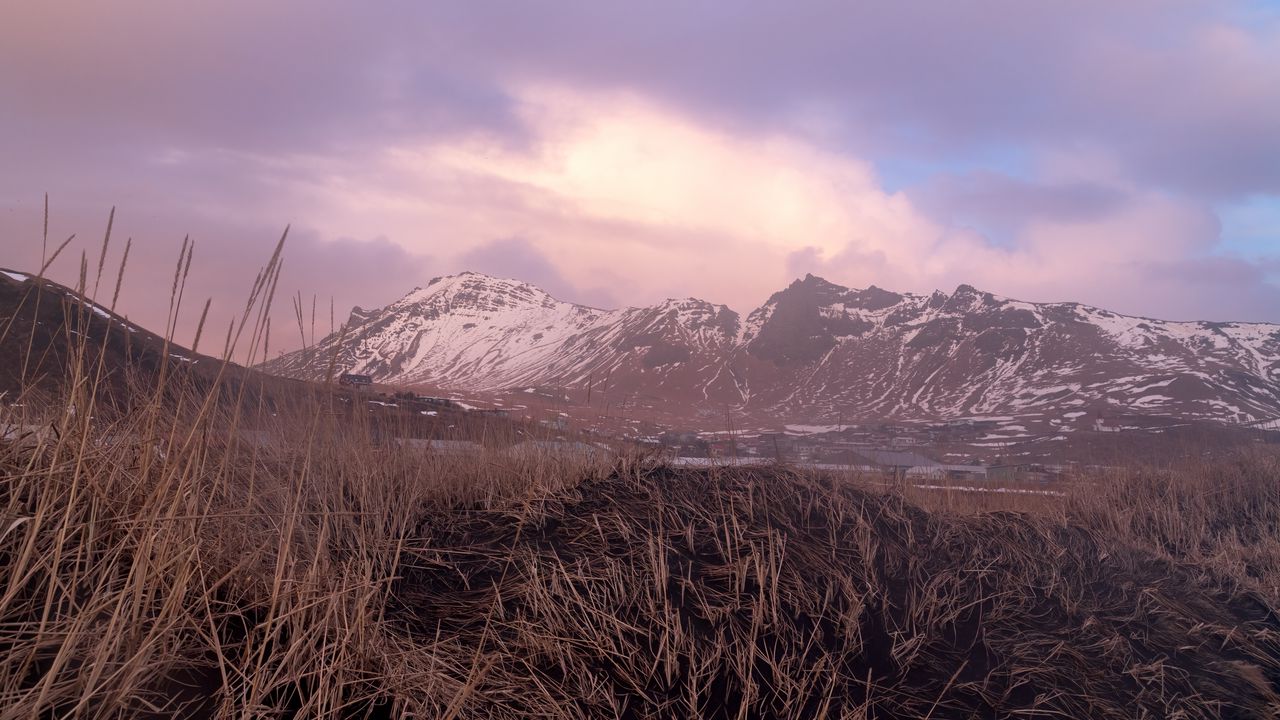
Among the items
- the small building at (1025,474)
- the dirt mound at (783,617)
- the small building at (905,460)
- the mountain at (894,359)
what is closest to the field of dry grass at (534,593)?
the dirt mound at (783,617)

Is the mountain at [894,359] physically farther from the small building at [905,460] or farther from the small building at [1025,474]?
the small building at [1025,474]

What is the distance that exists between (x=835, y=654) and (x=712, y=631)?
0.59 m

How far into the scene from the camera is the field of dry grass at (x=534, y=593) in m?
2.28

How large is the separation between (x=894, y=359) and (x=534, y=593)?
7097cm

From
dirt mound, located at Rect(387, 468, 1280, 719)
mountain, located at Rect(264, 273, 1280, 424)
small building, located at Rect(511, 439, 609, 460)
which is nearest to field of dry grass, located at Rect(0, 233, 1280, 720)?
dirt mound, located at Rect(387, 468, 1280, 719)

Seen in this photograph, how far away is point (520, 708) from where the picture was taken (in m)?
2.80

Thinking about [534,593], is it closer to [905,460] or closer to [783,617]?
[783,617]

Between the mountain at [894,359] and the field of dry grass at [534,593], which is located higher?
the mountain at [894,359]

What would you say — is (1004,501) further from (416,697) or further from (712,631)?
(416,697)

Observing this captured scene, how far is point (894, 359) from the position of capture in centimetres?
7012

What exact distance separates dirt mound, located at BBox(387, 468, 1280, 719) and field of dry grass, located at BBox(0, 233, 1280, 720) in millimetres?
18

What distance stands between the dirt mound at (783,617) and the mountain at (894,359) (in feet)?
73.1

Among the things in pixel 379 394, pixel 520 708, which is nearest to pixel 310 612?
pixel 520 708

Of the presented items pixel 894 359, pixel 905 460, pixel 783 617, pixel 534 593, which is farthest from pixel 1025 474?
pixel 894 359
